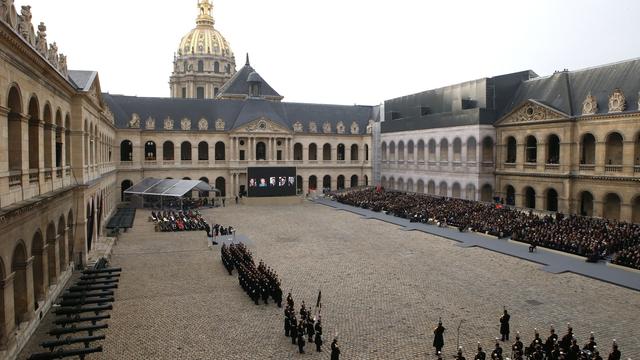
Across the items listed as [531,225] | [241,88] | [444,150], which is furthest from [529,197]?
[241,88]

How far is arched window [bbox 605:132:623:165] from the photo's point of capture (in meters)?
41.3

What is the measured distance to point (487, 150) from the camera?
54125 millimetres

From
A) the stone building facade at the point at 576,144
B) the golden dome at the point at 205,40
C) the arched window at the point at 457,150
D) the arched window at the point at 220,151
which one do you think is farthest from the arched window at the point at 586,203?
the golden dome at the point at 205,40

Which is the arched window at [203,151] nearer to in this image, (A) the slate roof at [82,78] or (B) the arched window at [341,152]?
(B) the arched window at [341,152]

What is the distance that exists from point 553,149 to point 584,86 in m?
6.69

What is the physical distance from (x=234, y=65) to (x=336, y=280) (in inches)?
3747

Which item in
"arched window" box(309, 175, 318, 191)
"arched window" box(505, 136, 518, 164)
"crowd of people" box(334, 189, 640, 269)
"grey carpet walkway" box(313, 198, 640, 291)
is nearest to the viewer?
"grey carpet walkway" box(313, 198, 640, 291)

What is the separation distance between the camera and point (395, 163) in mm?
70500

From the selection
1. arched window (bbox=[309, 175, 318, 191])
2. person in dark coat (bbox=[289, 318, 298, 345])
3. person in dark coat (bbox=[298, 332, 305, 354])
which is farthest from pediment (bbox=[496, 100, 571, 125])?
person in dark coat (bbox=[298, 332, 305, 354])

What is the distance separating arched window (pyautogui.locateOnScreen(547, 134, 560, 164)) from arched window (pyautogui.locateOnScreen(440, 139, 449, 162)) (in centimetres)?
1306

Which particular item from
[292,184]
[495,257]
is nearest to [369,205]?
[292,184]

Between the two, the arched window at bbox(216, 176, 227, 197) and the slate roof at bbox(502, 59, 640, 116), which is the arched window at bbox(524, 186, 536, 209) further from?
the arched window at bbox(216, 176, 227, 197)

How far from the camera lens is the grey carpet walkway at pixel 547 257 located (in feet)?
85.7

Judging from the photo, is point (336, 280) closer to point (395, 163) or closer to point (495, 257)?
point (495, 257)
